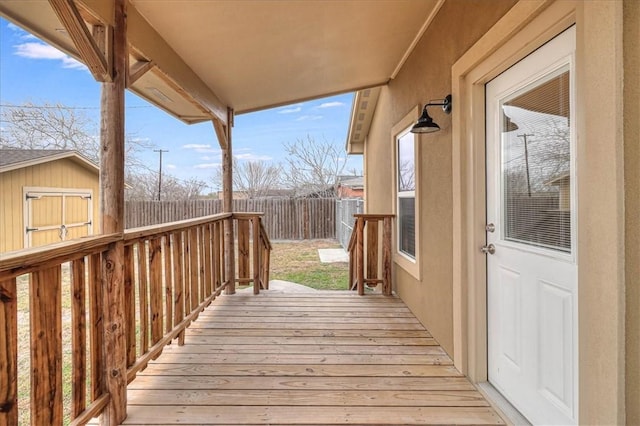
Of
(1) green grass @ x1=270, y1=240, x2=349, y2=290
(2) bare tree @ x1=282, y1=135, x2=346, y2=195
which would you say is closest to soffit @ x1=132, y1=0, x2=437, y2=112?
(1) green grass @ x1=270, y1=240, x2=349, y2=290

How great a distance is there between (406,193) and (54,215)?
339 cm

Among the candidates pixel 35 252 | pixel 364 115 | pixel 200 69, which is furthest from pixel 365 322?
pixel 364 115

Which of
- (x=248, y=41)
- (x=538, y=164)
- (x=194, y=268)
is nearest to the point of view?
(x=538, y=164)

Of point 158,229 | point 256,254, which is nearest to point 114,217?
point 158,229

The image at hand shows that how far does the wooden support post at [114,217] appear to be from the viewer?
1.76 m

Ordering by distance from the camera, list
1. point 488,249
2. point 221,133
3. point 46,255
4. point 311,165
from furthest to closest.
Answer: point 311,165, point 221,133, point 488,249, point 46,255

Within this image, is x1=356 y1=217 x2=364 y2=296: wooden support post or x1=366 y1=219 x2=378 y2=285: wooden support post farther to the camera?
x1=366 y1=219 x2=378 y2=285: wooden support post

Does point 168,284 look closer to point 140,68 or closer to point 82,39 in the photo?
point 140,68

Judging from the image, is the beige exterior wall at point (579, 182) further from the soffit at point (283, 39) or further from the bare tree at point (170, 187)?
the bare tree at point (170, 187)

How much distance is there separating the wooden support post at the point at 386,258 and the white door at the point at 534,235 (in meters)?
2.08

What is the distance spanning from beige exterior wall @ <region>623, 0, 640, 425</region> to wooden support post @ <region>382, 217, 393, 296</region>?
315 cm

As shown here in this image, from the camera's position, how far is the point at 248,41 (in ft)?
8.72

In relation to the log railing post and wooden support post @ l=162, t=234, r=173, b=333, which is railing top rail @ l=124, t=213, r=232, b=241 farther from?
the log railing post

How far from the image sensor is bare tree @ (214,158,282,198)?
53.6 feet
